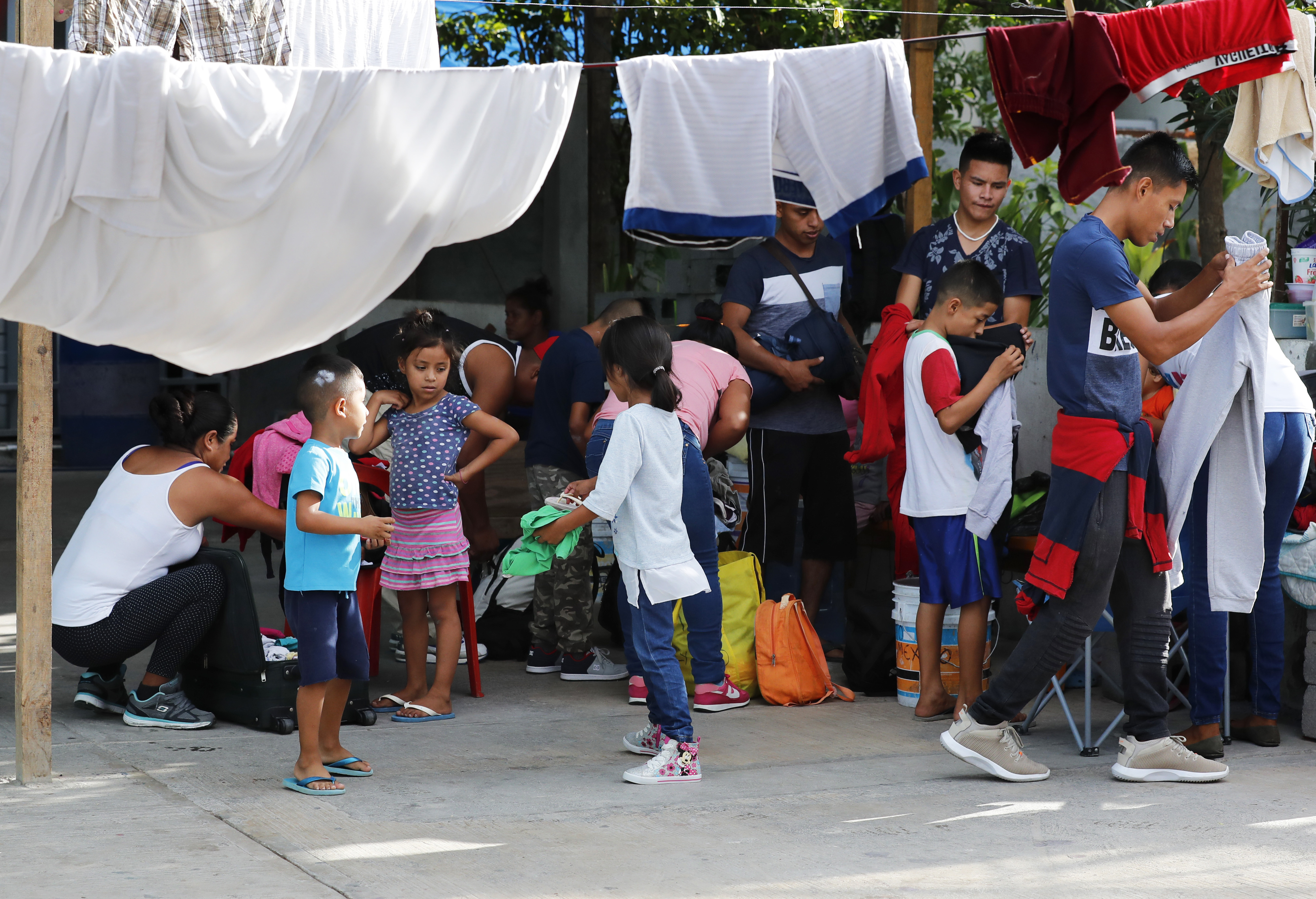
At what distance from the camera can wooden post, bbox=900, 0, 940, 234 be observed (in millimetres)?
6535

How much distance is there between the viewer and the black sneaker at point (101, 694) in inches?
206

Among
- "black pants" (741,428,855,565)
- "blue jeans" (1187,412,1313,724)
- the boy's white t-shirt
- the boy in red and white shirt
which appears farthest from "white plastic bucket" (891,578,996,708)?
"blue jeans" (1187,412,1313,724)

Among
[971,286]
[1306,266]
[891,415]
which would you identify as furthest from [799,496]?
[1306,266]

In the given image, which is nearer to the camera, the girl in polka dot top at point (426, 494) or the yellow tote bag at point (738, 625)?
the girl in polka dot top at point (426, 494)

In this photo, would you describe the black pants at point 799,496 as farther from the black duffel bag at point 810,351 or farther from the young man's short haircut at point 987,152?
the young man's short haircut at point 987,152

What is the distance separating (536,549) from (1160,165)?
238 cm

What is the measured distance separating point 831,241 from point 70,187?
132 inches

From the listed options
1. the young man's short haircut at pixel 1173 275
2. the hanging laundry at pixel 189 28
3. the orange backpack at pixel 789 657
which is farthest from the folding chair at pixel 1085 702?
the hanging laundry at pixel 189 28

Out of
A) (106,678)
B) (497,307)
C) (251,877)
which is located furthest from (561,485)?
(497,307)

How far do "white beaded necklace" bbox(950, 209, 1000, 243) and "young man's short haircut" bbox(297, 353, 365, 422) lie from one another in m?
2.72

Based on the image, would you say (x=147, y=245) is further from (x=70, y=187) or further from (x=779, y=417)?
(x=779, y=417)

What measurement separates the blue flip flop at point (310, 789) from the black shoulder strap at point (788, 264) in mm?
2933

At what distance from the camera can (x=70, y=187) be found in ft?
12.7

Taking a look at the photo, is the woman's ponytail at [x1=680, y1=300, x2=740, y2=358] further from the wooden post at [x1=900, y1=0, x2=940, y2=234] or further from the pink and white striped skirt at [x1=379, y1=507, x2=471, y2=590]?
the pink and white striped skirt at [x1=379, y1=507, x2=471, y2=590]
